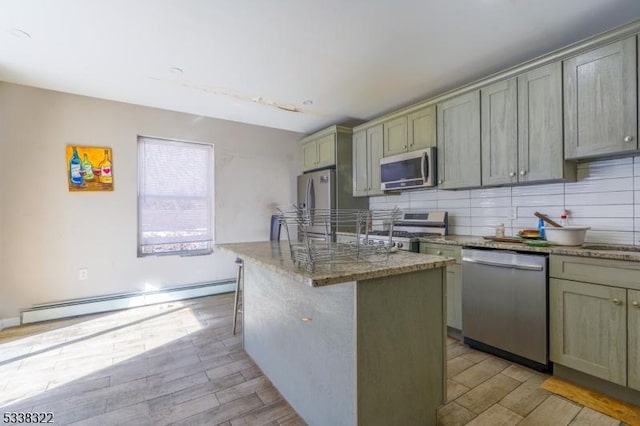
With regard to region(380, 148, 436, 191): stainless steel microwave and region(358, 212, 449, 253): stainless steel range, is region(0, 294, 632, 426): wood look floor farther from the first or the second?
region(380, 148, 436, 191): stainless steel microwave

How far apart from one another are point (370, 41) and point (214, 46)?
1243mm

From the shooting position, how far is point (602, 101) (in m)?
1.94

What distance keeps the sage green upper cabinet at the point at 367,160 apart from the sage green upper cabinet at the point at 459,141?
0.85m

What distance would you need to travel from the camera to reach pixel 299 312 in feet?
5.28

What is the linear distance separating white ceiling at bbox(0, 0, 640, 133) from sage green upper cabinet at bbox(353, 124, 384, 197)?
547mm

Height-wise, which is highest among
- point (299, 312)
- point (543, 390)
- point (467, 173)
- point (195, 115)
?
point (195, 115)

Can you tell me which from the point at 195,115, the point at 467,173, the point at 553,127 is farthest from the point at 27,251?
the point at 553,127

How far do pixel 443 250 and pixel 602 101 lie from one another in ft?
4.98

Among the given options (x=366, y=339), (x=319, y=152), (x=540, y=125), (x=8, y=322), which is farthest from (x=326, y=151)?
(x=8, y=322)

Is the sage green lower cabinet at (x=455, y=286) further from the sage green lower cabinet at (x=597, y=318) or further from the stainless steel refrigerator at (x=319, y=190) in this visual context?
the stainless steel refrigerator at (x=319, y=190)

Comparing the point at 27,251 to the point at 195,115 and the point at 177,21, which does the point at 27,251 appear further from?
the point at 177,21

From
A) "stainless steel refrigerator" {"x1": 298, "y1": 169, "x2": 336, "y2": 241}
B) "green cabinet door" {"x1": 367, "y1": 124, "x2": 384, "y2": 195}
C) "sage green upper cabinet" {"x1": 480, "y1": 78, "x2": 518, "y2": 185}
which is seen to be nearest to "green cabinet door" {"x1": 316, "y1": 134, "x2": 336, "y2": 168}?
"stainless steel refrigerator" {"x1": 298, "y1": 169, "x2": 336, "y2": 241}

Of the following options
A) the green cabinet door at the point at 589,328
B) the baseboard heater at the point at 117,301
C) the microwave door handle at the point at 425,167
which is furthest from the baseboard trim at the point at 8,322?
the green cabinet door at the point at 589,328

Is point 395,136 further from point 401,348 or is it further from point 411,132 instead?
point 401,348
